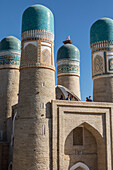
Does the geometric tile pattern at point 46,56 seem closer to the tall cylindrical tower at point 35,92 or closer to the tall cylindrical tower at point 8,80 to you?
the tall cylindrical tower at point 35,92

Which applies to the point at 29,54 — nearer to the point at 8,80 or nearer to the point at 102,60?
the point at 8,80

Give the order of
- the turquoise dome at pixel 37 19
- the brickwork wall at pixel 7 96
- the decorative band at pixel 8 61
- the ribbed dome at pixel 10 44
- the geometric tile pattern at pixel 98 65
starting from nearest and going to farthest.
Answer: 1. the turquoise dome at pixel 37 19
2. the geometric tile pattern at pixel 98 65
3. the brickwork wall at pixel 7 96
4. the decorative band at pixel 8 61
5. the ribbed dome at pixel 10 44

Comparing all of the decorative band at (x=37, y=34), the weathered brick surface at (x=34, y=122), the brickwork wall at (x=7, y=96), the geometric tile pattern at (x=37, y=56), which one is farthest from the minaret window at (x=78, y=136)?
the decorative band at (x=37, y=34)

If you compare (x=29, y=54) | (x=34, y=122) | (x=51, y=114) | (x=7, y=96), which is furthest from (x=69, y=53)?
(x=34, y=122)

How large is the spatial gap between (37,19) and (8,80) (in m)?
5.17

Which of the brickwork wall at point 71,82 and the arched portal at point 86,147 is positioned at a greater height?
the brickwork wall at point 71,82

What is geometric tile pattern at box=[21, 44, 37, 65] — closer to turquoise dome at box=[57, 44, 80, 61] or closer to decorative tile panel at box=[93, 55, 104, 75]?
decorative tile panel at box=[93, 55, 104, 75]

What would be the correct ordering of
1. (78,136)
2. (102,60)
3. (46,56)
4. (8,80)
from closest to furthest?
(46,56)
(78,136)
(102,60)
(8,80)

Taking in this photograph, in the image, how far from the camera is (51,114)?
38.8 ft

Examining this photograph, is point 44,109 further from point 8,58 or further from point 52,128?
point 8,58

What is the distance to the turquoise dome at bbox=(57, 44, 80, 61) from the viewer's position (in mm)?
19500

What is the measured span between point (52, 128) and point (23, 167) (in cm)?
216

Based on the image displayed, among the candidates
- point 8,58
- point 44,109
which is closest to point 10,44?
point 8,58

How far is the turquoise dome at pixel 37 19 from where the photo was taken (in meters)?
12.6
